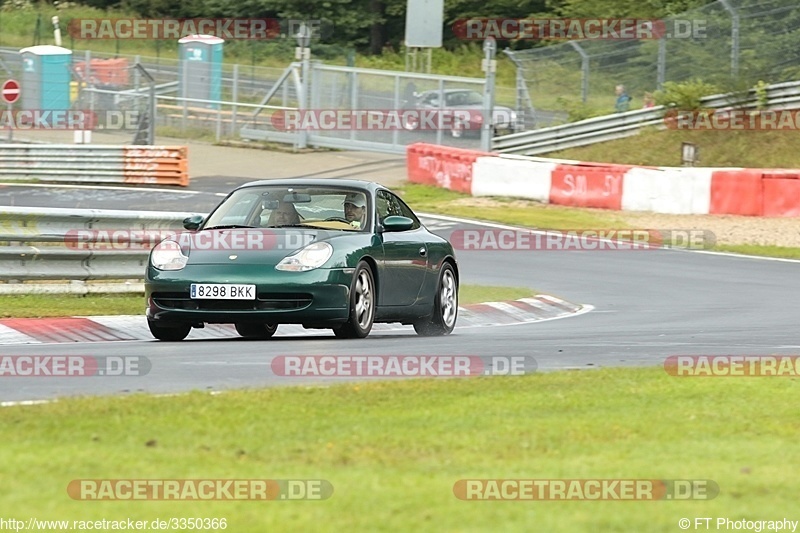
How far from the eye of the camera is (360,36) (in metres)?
63.6

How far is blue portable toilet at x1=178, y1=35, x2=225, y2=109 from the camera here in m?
43.1

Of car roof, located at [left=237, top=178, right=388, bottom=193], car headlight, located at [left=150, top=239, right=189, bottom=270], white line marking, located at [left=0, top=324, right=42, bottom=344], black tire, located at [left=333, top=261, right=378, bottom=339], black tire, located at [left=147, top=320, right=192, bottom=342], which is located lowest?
white line marking, located at [left=0, top=324, right=42, bottom=344]

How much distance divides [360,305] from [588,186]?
17.9 m

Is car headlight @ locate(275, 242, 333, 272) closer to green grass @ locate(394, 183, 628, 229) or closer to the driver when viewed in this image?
the driver

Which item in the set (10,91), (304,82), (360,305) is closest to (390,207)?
(360,305)

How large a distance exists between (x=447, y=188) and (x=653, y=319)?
17821 millimetres

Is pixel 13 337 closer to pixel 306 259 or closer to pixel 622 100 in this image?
pixel 306 259

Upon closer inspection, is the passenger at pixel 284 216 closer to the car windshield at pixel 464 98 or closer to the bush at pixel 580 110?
the bush at pixel 580 110

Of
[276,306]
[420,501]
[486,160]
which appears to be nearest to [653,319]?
[276,306]

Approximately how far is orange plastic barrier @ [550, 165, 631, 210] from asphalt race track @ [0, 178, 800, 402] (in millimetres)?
5213

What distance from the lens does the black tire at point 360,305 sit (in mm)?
11539

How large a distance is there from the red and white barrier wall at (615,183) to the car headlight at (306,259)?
16.3 metres

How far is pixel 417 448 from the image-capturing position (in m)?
6.50

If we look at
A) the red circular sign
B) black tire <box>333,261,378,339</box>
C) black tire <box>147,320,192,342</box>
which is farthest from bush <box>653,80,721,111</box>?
black tire <box>147,320,192,342</box>
